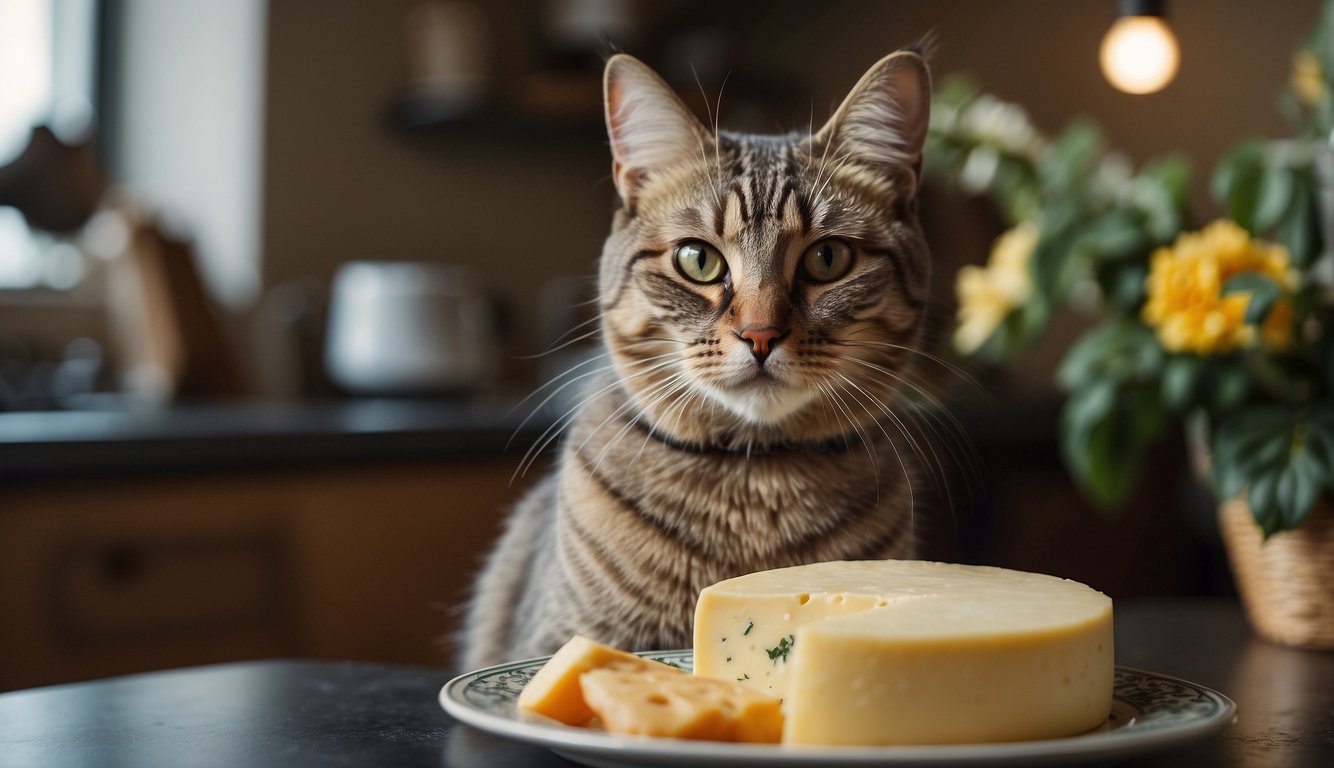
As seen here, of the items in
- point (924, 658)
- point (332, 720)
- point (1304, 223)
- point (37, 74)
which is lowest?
point (332, 720)

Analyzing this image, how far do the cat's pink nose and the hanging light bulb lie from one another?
61cm

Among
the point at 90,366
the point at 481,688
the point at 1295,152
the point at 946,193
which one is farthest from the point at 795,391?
the point at 946,193

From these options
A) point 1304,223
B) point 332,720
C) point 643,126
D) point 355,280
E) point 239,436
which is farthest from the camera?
point 355,280

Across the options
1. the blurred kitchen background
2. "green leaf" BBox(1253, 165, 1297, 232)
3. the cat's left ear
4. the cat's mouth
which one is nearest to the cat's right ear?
the cat's left ear

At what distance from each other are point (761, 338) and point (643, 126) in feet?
0.77

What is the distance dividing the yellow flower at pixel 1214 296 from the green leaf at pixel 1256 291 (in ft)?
0.07

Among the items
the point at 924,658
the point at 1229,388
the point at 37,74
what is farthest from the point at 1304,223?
the point at 37,74

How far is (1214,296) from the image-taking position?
1154 mm

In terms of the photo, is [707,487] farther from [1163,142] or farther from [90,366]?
[1163,142]

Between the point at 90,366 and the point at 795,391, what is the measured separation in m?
2.07

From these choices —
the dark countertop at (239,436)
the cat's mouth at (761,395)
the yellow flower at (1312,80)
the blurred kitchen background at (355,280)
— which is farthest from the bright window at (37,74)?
the yellow flower at (1312,80)

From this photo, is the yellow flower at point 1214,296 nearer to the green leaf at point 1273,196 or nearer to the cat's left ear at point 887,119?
the green leaf at point 1273,196

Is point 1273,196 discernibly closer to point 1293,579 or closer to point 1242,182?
point 1242,182

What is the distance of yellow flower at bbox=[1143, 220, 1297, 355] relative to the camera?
1.16 metres
